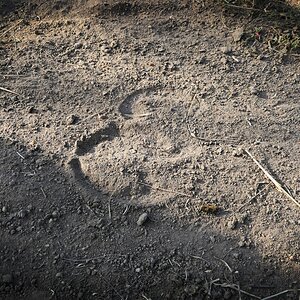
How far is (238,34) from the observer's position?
3643 mm

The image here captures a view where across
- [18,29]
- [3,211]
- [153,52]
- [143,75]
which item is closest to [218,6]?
[153,52]

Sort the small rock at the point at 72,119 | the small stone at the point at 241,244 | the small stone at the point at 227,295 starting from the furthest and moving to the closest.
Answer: the small rock at the point at 72,119 < the small stone at the point at 241,244 < the small stone at the point at 227,295

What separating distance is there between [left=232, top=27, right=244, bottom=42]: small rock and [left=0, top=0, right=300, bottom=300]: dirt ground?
2cm

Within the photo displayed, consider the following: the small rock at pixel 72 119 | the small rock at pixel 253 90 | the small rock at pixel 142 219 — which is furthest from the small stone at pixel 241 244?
the small rock at pixel 72 119

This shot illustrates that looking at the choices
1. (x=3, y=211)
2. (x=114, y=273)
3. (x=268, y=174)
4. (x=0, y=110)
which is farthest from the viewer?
(x=0, y=110)

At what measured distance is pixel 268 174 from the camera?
2.88 metres

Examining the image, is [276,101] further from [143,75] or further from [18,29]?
[18,29]

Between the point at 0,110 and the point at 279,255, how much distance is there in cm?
196

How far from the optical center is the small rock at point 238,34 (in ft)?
11.9

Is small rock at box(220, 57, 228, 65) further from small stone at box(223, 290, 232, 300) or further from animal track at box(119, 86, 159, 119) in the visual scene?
small stone at box(223, 290, 232, 300)

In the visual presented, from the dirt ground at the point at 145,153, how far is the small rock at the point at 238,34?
0.8 inches

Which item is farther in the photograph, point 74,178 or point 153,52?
point 153,52

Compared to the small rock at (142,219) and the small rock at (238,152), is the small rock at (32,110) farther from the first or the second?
the small rock at (238,152)

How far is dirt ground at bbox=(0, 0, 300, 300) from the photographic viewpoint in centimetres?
254
